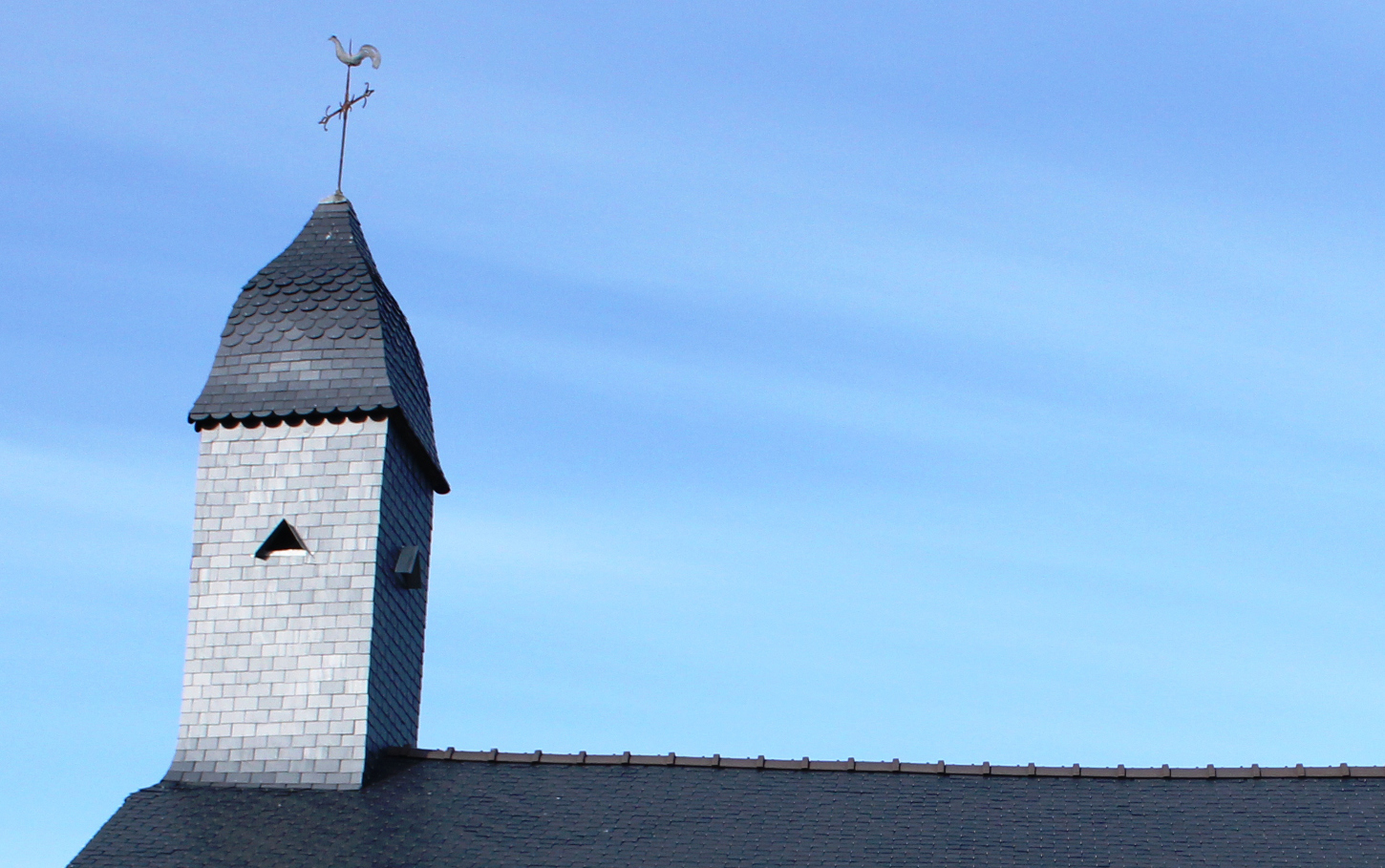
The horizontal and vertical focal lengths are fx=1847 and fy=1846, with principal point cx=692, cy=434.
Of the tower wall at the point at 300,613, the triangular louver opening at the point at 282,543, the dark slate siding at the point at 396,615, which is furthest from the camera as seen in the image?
the triangular louver opening at the point at 282,543

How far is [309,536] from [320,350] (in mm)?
2601

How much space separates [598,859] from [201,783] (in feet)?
18.3

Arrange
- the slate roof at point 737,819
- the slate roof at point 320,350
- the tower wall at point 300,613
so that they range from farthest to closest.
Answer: the slate roof at point 320,350 → the tower wall at point 300,613 → the slate roof at point 737,819

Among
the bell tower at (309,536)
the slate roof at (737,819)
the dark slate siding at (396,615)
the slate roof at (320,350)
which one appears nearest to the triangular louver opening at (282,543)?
the bell tower at (309,536)

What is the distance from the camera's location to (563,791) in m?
20.8

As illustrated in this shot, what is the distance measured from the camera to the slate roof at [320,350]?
23.8 metres

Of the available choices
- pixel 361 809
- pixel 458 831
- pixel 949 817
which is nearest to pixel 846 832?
pixel 949 817

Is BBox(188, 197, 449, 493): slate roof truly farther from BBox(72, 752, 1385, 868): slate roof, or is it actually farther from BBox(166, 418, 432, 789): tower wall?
BBox(72, 752, 1385, 868): slate roof

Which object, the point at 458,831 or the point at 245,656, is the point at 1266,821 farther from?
the point at 245,656

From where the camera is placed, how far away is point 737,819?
65.4 feet

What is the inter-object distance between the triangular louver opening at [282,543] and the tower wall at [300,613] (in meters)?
0.09

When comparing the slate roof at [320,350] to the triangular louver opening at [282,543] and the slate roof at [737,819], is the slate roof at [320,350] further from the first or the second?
the slate roof at [737,819]

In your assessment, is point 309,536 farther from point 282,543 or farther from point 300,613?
point 300,613

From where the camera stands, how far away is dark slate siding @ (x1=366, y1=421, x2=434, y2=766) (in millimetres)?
22531
